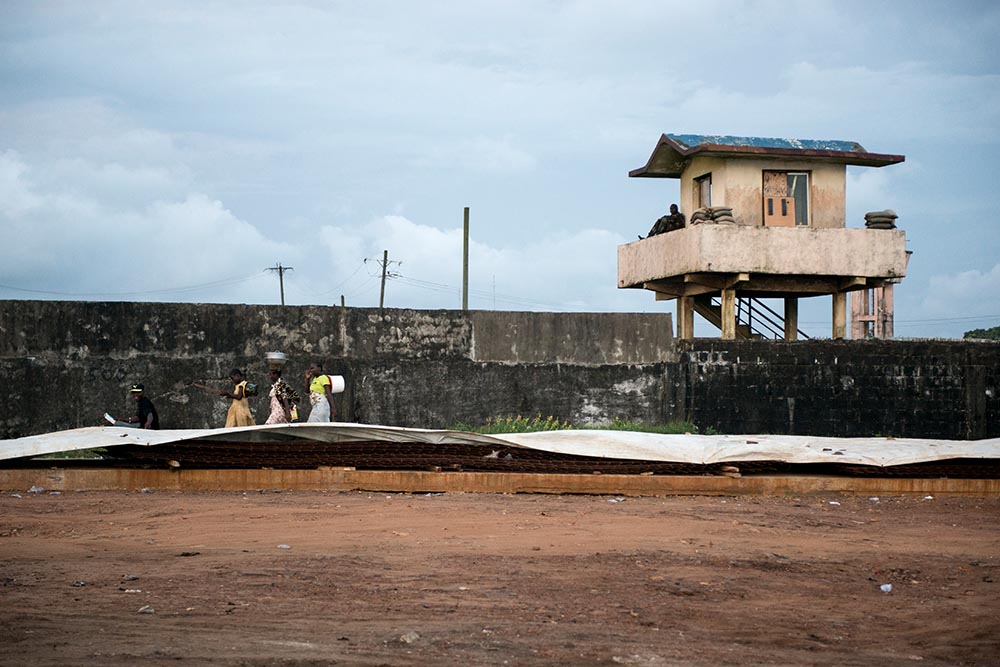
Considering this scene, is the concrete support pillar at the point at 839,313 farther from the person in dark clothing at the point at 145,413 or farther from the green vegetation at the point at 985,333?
the green vegetation at the point at 985,333

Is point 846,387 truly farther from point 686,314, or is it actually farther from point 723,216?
point 686,314

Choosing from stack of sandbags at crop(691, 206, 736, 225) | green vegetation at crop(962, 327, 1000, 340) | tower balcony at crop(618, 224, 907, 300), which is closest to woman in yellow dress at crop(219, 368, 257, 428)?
tower balcony at crop(618, 224, 907, 300)

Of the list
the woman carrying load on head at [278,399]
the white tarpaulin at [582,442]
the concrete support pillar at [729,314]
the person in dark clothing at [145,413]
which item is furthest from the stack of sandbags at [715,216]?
the person in dark clothing at [145,413]

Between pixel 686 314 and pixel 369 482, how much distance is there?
15.0m

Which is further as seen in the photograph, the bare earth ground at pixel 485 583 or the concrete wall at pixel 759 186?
the concrete wall at pixel 759 186

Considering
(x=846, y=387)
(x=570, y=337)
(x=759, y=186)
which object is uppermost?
(x=759, y=186)

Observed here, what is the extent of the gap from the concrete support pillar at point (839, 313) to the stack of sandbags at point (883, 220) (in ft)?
5.62

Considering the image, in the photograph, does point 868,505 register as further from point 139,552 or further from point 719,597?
point 139,552

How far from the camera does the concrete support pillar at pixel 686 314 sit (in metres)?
25.8

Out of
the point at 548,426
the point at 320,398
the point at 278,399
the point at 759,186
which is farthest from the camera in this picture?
the point at 759,186

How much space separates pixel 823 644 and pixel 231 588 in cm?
339

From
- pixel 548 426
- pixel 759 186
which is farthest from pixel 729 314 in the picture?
pixel 548 426

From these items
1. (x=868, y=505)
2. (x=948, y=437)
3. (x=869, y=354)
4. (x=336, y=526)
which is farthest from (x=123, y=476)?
(x=948, y=437)

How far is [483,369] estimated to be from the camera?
60.0 ft
